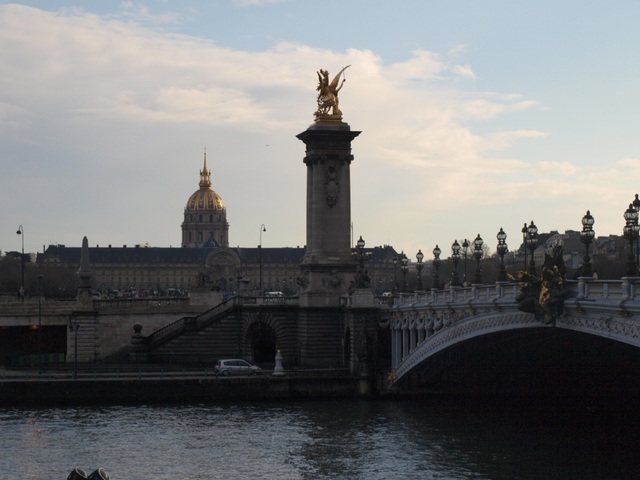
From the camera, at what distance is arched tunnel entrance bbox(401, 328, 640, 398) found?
186ft

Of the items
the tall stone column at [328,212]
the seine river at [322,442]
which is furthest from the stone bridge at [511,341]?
the tall stone column at [328,212]

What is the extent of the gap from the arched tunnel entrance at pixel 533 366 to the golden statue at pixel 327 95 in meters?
22.2

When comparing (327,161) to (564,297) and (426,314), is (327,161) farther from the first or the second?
(564,297)

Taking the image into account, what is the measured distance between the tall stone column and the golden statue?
118cm

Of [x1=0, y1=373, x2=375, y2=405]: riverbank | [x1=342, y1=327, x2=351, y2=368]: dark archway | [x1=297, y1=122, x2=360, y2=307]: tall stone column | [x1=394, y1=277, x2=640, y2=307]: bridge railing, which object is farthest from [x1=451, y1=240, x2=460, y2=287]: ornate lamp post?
[x1=297, y1=122, x2=360, y2=307]: tall stone column

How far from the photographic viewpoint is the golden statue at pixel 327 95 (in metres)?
86.1

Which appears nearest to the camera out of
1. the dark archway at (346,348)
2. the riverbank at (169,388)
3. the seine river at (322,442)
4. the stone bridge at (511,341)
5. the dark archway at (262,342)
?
the stone bridge at (511,341)

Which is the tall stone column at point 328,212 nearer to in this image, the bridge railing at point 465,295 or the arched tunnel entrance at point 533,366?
the bridge railing at point 465,295

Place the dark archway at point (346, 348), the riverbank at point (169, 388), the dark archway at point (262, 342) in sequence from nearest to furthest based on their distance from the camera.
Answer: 1. the riverbank at point (169, 388)
2. the dark archway at point (346, 348)
3. the dark archway at point (262, 342)

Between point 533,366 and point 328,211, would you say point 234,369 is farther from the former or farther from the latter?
point 533,366

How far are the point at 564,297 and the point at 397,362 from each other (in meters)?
26.0

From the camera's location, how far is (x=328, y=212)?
8462cm

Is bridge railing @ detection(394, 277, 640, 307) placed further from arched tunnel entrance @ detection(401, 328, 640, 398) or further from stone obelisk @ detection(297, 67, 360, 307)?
stone obelisk @ detection(297, 67, 360, 307)

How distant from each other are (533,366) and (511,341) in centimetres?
653
